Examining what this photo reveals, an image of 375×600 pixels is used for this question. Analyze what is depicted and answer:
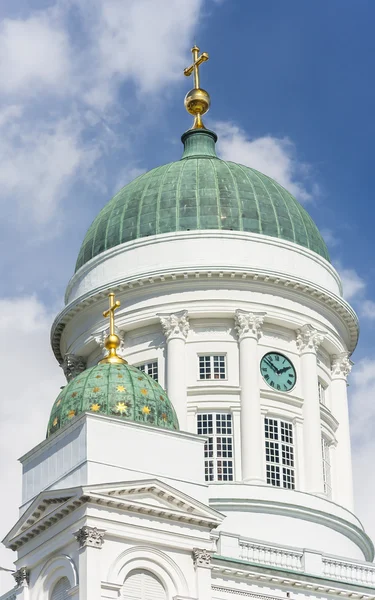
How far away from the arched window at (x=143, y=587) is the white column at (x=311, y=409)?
13159 mm

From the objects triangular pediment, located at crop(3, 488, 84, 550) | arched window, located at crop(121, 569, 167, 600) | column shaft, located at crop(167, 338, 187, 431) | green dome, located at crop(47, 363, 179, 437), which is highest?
column shaft, located at crop(167, 338, 187, 431)

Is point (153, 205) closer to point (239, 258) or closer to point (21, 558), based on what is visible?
point (239, 258)

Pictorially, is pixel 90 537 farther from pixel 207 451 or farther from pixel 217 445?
pixel 217 445

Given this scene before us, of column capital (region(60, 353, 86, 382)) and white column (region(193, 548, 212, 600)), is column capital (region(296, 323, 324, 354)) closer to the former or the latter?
column capital (region(60, 353, 86, 382))

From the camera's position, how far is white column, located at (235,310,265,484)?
192 feet

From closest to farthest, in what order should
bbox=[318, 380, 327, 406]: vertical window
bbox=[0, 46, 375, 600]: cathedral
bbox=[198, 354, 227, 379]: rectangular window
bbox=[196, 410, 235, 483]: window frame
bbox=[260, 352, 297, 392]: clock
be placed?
1. bbox=[0, 46, 375, 600]: cathedral
2. bbox=[196, 410, 235, 483]: window frame
3. bbox=[198, 354, 227, 379]: rectangular window
4. bbox=[260, 352, 297, 392]: clock
5. bbox=[318, 380, 327, 406]: vertical window

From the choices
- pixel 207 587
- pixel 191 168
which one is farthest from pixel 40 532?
pixel 191 168

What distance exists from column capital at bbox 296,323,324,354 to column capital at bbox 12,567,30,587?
16950 mm

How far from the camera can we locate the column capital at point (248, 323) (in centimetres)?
6094

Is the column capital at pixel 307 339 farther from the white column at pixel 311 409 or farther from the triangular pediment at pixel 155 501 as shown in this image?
the triangular pediment at pixel 155 501

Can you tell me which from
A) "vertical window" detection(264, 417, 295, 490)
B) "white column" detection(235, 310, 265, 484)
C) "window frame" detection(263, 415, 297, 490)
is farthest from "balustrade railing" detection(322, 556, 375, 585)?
"vertical window" detection(264, 417, 295, 490)

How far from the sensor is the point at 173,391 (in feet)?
196

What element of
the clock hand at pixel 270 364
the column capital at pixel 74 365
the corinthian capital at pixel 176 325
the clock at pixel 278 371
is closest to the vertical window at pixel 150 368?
the corinthian capital at pixel 176 325

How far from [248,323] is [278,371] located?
211 centimetres
